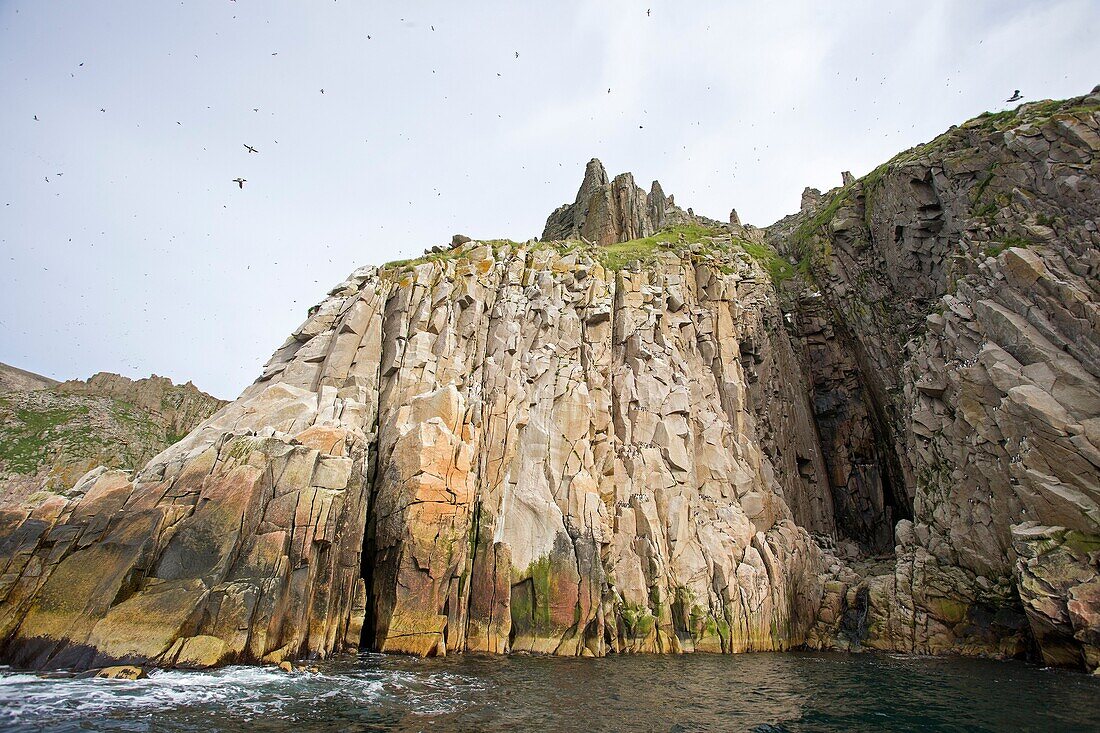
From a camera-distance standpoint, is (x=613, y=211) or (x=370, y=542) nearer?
(x=370, y=542)

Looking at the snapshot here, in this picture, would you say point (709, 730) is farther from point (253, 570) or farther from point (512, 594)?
point (253, 570)

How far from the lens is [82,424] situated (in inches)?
3290

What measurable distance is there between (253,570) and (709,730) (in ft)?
63.0

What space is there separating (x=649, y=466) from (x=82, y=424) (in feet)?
293

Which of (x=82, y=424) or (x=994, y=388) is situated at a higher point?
(x=82, y=424)

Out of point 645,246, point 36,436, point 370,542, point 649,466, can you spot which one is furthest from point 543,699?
point 36,436

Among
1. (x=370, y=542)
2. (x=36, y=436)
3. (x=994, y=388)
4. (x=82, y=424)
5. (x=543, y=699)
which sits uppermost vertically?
(x=82, y=424)

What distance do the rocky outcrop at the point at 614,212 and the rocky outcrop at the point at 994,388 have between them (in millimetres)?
30803

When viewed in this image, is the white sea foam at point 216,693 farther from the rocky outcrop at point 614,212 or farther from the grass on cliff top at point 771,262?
the rocky outcrop at point 614,212

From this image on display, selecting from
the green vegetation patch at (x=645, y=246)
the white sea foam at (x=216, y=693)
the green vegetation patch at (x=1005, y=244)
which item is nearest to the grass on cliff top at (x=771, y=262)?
the green vegetation patch at (x=645, y=246)

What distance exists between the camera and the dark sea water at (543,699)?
49.1ft

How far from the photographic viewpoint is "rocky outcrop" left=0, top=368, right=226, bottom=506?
241 ft

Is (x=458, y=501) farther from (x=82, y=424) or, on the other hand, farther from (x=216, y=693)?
(x=82, y=424)

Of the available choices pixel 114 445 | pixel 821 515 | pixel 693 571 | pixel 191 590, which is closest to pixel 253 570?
pixel 191 590
